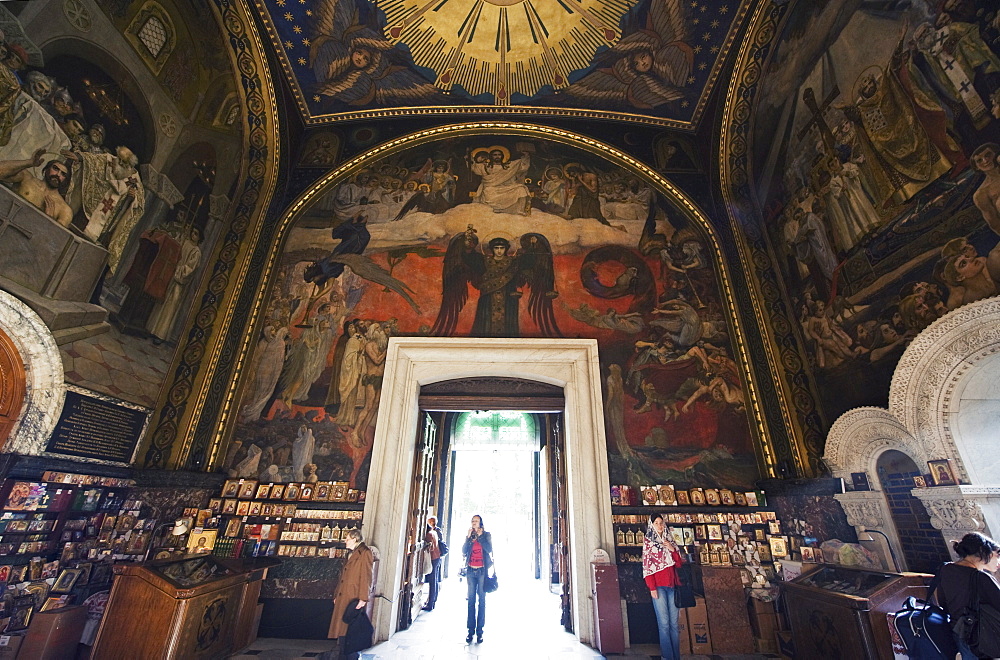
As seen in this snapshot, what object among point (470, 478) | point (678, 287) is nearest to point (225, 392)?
point (678, 287)

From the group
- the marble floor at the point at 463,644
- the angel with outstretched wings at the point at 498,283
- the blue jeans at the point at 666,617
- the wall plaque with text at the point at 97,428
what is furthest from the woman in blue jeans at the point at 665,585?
the wall plaque with text at the point at 97,428

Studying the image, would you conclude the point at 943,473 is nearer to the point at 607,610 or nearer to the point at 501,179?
the point at 607,610

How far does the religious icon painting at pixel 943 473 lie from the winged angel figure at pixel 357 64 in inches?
347

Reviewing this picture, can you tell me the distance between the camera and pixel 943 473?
4293 mm

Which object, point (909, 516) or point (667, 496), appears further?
point (667, 496)

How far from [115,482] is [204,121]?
5.28m

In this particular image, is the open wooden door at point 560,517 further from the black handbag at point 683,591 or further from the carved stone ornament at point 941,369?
the carved stone ornament at point 941,369

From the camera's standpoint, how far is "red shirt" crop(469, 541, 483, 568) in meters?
5.48

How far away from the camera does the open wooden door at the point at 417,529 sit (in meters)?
6.04

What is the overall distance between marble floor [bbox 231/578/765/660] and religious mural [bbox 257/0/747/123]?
842 centimetres

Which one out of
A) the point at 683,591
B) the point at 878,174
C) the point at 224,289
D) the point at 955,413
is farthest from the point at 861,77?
the point at 224,289

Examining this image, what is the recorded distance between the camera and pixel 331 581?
5.48 m

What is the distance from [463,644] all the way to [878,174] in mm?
7655

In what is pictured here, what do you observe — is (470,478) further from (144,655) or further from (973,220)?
(973,220)
